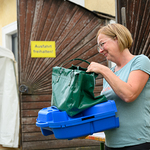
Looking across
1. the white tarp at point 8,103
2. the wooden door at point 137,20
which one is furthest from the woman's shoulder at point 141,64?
the white tarp at point 8,103

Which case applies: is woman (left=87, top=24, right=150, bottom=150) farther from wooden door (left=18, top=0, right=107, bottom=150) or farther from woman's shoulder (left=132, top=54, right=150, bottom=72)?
wooden door (left=18, top=0, right=107, bottom=150)

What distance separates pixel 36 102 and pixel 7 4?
2.76 m

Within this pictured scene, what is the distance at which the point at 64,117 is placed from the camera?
1506 millimetres

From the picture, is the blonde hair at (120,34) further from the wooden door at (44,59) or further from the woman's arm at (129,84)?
the wooden door at (44,59)

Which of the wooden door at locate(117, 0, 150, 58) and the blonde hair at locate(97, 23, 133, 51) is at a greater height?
the wooden door at locate(117, 0, 150, 58)

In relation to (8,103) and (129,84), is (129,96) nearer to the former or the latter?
(129,84)

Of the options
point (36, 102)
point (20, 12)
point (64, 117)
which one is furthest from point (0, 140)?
point (64, 117)

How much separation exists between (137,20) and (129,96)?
191cm

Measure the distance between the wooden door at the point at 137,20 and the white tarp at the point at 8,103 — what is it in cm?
214

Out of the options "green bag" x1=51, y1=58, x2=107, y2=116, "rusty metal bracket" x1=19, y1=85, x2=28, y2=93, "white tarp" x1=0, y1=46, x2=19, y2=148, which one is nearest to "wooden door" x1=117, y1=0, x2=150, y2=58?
"green bag" x1=51, y1=58, x2=107, y2=116

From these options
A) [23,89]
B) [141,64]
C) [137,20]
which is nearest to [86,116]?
[141,64]

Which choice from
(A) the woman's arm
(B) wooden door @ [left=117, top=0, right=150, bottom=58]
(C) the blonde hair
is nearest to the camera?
(A) the woman's arm

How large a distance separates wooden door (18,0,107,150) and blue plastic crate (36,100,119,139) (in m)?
2.80

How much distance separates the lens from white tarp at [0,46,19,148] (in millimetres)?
4223
